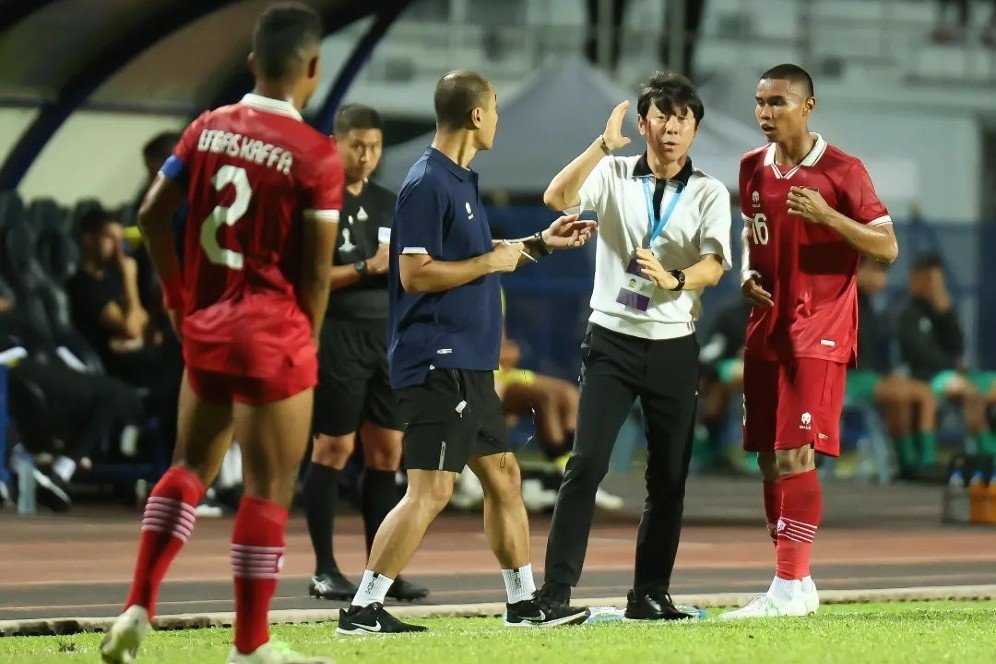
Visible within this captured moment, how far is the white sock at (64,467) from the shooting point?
50.3 ft

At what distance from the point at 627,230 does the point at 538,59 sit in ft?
137

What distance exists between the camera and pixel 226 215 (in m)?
7.00

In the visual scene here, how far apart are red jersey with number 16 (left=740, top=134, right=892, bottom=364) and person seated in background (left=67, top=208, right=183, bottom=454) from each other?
22.7 feet

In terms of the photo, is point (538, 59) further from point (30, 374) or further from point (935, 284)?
point (30, 374)

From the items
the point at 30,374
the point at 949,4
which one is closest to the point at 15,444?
the point at 30,374

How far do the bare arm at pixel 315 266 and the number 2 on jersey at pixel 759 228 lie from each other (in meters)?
3.02

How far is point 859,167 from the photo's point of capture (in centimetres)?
951

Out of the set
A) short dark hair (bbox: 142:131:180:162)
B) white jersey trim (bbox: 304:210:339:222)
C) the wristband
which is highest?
white jersey trim (bbox: 304:210:339:222)

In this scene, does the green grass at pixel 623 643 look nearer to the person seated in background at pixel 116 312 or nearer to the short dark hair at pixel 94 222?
the person seated in background at pixel 116 312

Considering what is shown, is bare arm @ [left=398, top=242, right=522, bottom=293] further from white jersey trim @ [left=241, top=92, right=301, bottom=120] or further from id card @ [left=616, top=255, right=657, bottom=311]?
white jersey trim @ [left=241, top=92, right=301, bottom=120]

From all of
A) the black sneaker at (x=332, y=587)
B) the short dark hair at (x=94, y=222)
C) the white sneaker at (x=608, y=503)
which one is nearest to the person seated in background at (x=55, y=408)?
the short dark hair at (x=94, y=222)

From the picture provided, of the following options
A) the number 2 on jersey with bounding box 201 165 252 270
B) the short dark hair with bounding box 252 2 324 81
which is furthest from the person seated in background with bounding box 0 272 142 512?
the short dark hair with bounding box 252 2 324 81

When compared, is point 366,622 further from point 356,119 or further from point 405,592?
point 356,119

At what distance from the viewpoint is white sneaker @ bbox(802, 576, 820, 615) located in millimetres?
9359
